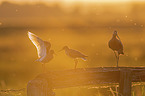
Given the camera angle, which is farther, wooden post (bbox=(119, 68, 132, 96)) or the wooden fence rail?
wooden post (bbox=(119, 68, 132, 96))

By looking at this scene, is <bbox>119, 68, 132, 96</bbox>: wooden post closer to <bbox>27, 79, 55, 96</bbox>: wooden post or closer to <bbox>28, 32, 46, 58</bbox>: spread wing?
<bbox>27, 79, 55, 96</bbox>: wooden post

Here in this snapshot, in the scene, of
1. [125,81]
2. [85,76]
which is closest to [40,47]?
[85,76]

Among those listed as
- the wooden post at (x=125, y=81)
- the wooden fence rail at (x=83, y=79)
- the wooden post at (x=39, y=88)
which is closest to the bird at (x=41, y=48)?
the wooden fence rail at (x=83, y=79)

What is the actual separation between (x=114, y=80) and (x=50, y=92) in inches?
54.7

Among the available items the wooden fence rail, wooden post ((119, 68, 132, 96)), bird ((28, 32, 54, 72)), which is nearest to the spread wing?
bird ((28, 32, 54, 72))

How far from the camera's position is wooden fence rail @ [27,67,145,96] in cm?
578

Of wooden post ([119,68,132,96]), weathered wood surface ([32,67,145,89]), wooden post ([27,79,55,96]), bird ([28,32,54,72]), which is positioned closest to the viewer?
wooden post ([27,79,55,96])

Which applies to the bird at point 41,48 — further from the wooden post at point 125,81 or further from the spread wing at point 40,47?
the wooden post at point 125,81

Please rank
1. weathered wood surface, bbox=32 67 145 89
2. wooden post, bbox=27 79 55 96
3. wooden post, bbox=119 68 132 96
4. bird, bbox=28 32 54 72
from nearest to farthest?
wooden post, bbox=27 79 55 96 < weathered wood surface, bbox=32 67 145 89 < wooden post, bbox=119 68 132 96 < bird, bbox=28 32 54 72

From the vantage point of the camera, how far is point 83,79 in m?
6.03

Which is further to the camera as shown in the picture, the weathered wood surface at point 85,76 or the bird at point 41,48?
the bird at point 41,48

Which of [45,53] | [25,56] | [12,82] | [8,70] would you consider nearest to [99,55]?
[25,56]

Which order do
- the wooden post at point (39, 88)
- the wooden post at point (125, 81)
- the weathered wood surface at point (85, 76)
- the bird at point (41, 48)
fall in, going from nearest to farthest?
the wooden post at point (39, 88) → the weathered wood surface at point (85, 76) → the wooden post at point (125, 81) → the bird at point (41, 48)

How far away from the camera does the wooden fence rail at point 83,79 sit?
227 inches
